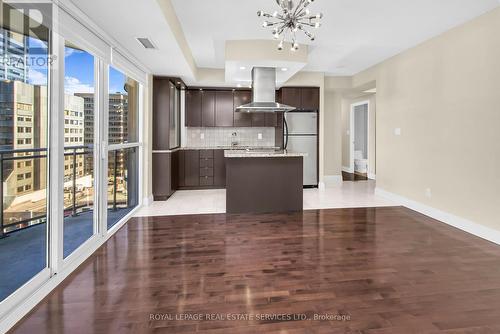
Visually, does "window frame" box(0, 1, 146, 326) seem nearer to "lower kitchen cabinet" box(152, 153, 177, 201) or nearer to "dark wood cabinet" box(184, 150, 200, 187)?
"lower kitchen cabinet" box(152, 153, 177, 201)

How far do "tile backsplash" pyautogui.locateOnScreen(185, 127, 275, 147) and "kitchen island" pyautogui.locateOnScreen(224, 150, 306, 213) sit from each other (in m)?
2.57

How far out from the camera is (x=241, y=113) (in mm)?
6957

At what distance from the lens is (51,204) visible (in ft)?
7.66

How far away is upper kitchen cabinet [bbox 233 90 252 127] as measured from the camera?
6914mm

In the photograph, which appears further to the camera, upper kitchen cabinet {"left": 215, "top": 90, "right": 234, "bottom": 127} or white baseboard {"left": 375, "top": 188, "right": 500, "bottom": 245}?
upper kitchen cabinet {"left": 215, "top": 90, "right": 234, "bottom": 127}

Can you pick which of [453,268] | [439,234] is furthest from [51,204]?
[439,234]

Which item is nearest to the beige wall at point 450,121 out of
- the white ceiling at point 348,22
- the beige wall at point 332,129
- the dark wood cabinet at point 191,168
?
the white ceiling at point 348,22

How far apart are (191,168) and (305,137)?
108 inches

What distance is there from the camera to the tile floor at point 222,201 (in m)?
4.76

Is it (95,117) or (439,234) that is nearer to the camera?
(95,117)

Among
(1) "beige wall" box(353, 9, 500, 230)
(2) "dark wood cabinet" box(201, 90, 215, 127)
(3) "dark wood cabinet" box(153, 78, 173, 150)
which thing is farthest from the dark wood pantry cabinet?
(1) "beige wall" box(353, 9, 500, 230)

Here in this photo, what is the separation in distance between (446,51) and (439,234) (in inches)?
100

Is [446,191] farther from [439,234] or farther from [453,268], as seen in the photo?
[453,268]

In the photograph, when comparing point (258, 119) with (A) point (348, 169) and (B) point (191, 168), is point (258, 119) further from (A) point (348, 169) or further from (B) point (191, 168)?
(A) point (348, 169)
